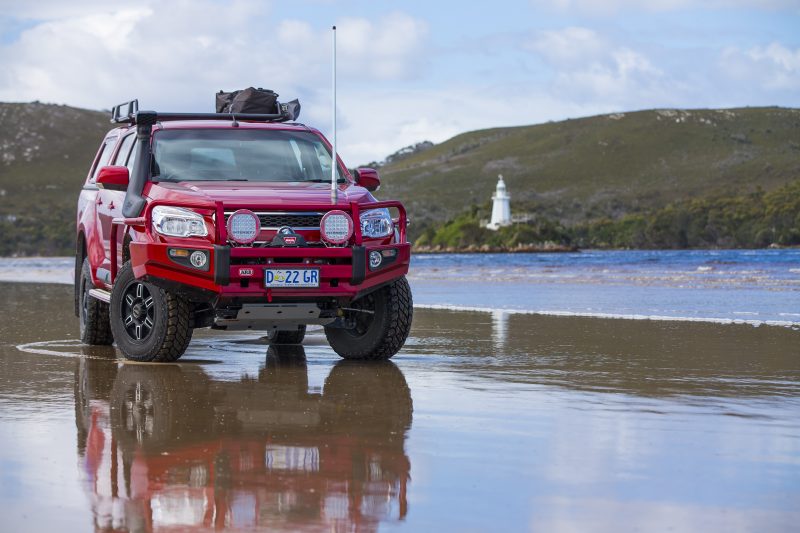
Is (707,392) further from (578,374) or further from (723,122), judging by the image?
(723,122)

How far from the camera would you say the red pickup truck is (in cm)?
957

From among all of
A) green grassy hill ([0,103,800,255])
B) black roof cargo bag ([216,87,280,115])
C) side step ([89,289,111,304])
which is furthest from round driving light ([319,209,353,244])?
green grassy hill ([0,103,800,255])

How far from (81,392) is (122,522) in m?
A: 4.04

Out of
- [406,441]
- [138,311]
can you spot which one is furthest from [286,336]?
[406,441]

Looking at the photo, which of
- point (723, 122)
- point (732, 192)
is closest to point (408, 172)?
point (723, 122)

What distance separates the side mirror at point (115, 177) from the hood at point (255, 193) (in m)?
0.30

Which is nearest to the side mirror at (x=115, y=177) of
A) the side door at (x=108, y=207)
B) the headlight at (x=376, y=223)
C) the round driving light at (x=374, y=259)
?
the side door at (x=108, y=207)

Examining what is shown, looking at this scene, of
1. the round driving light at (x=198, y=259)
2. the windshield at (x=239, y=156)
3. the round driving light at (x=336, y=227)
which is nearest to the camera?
the round driving light at (x=198, y=259)

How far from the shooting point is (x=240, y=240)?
31.2ft

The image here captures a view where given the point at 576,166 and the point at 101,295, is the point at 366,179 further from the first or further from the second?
the point at 576,166

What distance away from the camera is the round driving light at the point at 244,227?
9492 millimetres

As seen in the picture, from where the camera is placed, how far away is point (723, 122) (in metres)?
190

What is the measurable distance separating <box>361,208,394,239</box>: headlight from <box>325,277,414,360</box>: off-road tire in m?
0.50

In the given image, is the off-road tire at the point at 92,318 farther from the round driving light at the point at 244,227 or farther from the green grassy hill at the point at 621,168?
the green grassy hill at the point at 621,168
